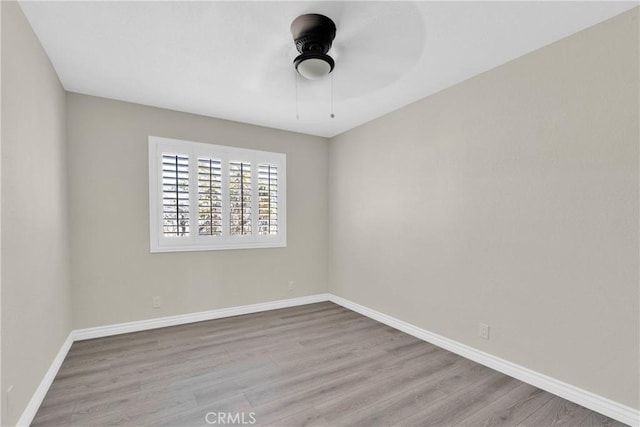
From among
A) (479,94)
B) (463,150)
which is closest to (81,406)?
(463,150)

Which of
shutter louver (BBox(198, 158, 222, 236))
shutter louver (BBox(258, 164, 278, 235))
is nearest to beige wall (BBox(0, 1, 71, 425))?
shutter louver (BBox(198, 158, 222, 236))

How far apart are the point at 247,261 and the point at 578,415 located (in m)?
3.39

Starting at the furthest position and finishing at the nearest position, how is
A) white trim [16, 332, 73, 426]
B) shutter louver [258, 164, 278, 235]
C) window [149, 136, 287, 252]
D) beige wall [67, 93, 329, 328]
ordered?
shutter louver [258, 164, 278, 235] → window [149, 136, 287, 252] → beige wall [67, 93, 329, 328] → white trim [16, 332, 73, 426]

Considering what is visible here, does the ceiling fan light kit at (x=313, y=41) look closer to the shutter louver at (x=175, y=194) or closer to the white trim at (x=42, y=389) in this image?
the shutter louver at (x=175, y=194)

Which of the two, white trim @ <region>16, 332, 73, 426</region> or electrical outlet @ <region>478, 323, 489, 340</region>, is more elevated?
electrical outlet @ <region>478, 323, 489, 340</region>

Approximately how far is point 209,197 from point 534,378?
11.8 ft

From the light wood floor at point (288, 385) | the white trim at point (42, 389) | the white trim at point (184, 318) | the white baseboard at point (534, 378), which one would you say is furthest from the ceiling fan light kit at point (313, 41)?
the white trim at point (184, 318)

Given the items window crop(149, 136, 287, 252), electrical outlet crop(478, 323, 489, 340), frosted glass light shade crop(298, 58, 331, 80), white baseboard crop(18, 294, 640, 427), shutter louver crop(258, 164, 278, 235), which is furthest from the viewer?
shutter louver crop(258, 164, 278, 235)

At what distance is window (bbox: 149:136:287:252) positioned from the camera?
343 centimetres

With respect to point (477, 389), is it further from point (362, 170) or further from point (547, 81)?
point (362, 170)

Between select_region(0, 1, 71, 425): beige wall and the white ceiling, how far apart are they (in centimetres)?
32

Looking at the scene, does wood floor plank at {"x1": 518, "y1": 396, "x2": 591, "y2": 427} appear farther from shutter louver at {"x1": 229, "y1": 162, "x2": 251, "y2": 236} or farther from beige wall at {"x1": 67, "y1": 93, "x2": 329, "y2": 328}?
shutter louver at {"x1": 229, "y1": 162, "x2": 251, "y2": 236}

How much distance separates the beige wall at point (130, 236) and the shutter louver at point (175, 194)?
0.63 ft

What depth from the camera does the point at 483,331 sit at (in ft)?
8.51
